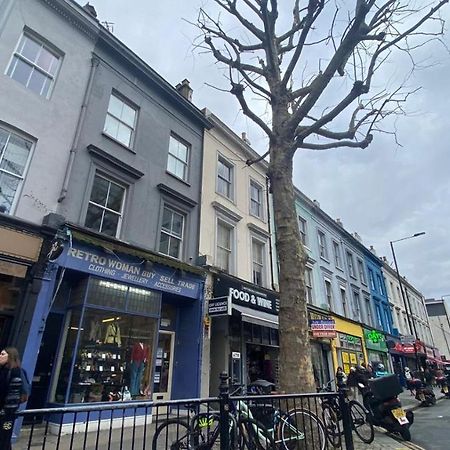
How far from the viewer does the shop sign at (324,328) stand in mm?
14977

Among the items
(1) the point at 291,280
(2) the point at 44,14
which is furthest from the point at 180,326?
(2) the point at 44,14

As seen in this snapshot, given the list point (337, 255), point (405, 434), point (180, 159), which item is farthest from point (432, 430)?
point (337, 255)

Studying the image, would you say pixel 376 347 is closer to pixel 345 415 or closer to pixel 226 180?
pixel 226 180

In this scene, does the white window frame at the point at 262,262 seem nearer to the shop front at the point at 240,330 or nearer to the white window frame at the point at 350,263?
the shop front at the point at 240,330

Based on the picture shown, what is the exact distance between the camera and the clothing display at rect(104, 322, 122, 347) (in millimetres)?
8814

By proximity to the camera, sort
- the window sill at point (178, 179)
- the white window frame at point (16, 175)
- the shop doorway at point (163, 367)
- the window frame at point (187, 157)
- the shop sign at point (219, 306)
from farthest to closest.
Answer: the window frame at point (187, 157)
the window sill at point (178, 179)
the shop sign at point (219, 306)
the shop doorway at point (163, 367)
the white window frame at point (16, 175)

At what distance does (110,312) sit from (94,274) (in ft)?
3.71

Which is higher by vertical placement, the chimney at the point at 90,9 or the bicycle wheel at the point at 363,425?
the chimney at the point at 90,9

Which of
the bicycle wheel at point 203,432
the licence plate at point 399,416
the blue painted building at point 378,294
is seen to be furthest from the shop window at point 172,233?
the blue painted building at point 378,294

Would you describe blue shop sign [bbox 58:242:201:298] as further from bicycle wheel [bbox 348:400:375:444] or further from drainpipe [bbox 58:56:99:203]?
bicycle wheel [bbox 348:400:375:444]

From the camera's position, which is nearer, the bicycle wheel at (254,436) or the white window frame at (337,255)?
the bicycle wheel at (254,436)

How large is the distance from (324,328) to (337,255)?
32.8ft

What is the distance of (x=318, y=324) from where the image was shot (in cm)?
1541

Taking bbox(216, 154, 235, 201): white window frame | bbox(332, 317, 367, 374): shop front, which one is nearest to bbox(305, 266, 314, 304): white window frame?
bbox(332, 317, 367, 374): shop front
